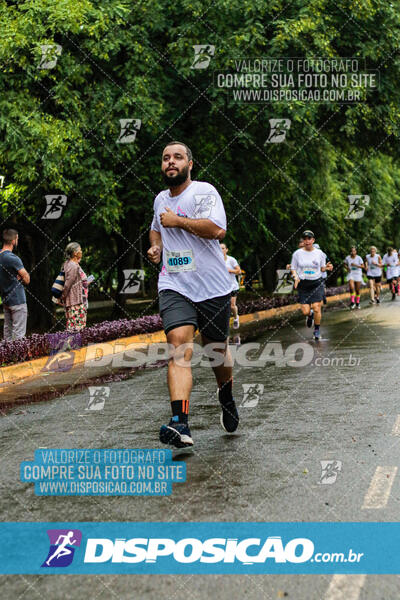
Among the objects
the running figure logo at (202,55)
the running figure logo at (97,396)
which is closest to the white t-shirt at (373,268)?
the running figure logo at (202,55)

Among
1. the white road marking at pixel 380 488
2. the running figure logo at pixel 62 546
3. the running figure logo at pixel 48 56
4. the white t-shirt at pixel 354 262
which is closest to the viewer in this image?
the running figure logo at pixel 62 546

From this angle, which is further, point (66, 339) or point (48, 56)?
point (48, 56)

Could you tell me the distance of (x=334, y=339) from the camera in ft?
51.0

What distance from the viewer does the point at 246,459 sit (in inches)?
234

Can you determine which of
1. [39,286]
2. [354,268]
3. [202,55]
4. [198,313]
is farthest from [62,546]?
[354,268]

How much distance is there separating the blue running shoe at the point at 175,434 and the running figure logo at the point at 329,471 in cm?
88

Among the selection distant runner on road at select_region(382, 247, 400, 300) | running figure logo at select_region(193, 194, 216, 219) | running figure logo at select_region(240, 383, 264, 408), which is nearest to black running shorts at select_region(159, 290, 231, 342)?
running figure logo at select_region(193, 194, 216, 219)

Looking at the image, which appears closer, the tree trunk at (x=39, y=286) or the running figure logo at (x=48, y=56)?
the running figure logo at (x=48, y=56)

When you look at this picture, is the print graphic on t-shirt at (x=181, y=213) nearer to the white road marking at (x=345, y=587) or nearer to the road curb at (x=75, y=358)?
the white road marking at (x=345, y=587)

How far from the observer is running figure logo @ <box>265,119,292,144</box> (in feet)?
58.6

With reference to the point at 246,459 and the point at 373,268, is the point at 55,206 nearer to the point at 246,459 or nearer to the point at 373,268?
the point at 373,268

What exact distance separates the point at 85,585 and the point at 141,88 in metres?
14.0

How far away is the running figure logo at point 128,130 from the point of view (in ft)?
55.3

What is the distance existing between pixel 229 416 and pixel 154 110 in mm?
11191
